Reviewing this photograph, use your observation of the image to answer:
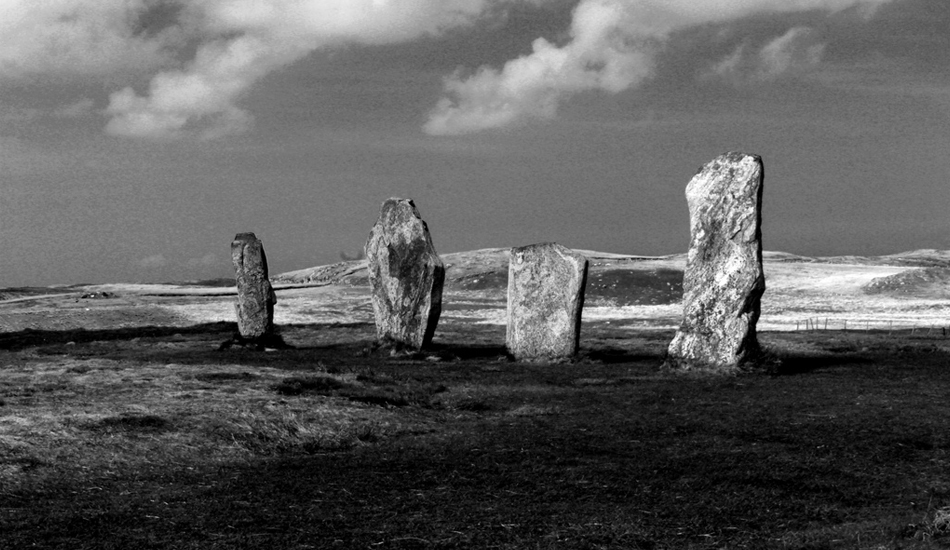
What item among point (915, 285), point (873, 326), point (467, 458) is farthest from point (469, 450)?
point (915, 285)

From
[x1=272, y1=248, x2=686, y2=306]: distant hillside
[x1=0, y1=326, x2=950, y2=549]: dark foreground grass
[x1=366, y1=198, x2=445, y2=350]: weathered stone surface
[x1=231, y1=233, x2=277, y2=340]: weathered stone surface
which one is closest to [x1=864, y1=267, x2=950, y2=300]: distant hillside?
[x1=272, y1=248, x2=686, y2=306]: distant hillside

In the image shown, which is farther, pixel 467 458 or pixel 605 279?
pixel 605 279

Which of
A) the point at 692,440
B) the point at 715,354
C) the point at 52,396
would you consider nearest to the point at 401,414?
the point at 692,440

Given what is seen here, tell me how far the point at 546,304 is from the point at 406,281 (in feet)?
14.8

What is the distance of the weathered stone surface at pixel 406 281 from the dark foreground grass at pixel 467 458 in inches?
208

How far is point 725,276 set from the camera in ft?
84.2

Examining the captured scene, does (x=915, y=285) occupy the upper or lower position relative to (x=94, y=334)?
upper

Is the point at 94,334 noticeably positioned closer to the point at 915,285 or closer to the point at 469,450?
the point at 469,450

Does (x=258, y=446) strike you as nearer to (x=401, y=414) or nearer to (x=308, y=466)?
(x=308, y=466)

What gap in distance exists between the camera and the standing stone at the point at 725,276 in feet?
83.8

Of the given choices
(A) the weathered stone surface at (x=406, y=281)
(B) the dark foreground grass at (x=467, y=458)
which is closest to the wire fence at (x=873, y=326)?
(B) the dark foreground grass at (x=467, y=458)

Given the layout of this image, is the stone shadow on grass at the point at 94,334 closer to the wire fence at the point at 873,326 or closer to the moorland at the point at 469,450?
the moorland at the point at 469,450

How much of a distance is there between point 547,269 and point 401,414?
11.2 meters

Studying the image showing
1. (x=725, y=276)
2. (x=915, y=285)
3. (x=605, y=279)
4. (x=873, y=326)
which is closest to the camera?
(x=725, y=276)
